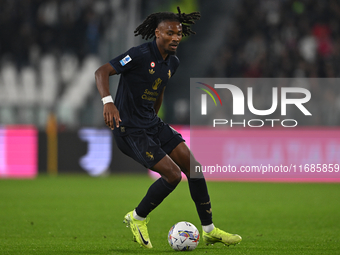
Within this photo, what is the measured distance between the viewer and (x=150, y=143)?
4625 millimetres

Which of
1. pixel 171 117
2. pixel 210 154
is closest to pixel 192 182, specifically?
pixel 210 154

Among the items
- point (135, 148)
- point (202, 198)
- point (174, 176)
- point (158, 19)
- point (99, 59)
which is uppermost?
point (99, 59)

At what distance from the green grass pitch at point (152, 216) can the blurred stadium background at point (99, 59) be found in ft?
3.33

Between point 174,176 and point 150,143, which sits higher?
point 150,143

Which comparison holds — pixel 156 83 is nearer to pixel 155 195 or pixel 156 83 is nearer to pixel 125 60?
pixel 125 60

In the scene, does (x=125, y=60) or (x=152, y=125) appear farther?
(x=152, y=125)

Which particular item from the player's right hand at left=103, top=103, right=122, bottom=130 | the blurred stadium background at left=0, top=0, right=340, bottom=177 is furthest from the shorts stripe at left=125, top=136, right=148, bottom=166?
the blurred stadium background at left=0, top=0, right=340, bottom=177

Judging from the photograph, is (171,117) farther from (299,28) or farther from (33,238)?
(33,238)

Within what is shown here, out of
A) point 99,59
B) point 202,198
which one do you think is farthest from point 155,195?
point 99,59

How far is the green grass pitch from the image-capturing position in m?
4.72

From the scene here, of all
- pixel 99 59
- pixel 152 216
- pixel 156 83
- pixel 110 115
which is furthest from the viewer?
pixel 99 59

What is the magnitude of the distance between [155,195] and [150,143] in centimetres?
47

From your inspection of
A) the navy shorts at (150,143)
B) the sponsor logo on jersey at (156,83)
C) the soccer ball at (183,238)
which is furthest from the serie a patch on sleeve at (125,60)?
the soccer ball at (183,238)

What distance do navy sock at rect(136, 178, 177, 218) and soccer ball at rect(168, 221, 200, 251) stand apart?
0.31 meters
